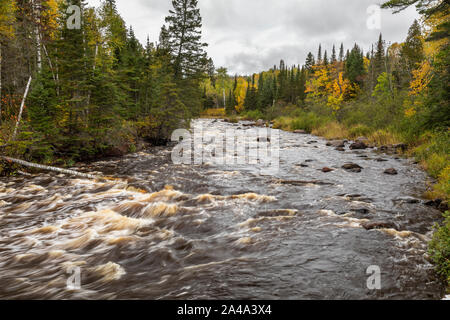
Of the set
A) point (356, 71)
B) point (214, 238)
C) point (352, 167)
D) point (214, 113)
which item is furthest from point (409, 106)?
point (214, 113)

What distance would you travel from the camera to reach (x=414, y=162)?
13.5 m

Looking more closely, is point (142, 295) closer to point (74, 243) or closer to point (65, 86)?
point (74, 243)

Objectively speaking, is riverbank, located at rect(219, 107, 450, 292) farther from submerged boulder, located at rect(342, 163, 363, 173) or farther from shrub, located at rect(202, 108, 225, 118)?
shrub, located at rect(202, 108, 225, 118)

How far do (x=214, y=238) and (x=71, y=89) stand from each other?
43.2ft

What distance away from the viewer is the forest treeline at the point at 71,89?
40.7ft

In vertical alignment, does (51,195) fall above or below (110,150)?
below

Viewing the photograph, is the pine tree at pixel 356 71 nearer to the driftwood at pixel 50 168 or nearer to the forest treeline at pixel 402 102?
the forest treeline at pixel 402 102

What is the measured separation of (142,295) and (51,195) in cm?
707

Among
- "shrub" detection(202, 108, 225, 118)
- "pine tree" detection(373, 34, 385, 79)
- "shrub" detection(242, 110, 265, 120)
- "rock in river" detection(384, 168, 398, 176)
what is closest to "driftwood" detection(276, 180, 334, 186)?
"rock in river" detection(384, 168, 398, 176)

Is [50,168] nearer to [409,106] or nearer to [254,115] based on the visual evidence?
[409,106]

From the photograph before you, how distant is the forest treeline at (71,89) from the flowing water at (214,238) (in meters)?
3.14

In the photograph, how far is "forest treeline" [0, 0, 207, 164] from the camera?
1241 centimetres

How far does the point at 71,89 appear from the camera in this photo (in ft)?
46.7
